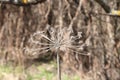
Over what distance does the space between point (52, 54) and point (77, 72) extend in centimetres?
35

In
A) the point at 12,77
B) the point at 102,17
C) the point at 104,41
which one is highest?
the point at 102,17

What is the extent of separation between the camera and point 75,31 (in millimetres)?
3770

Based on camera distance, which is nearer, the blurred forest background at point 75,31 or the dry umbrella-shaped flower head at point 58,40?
the dry umbrella-shaped flower head at point 58,40

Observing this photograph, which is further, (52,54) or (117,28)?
(52,54)

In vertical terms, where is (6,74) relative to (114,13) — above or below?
below

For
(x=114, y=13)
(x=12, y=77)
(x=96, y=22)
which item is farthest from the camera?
(x=12, y=77)

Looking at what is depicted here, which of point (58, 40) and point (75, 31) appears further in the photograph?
point (75, 31)

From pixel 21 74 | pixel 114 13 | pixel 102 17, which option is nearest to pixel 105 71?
pixel 102 17

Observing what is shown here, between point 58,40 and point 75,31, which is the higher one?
point 58,40

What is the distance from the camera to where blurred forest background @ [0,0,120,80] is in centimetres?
369

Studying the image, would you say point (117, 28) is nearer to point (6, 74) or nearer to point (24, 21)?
point (24, 21)

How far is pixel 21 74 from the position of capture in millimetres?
3910

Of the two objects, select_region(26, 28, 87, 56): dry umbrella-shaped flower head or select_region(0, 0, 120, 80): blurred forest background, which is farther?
select_region(0, 0, 120, 80): blurred forest background

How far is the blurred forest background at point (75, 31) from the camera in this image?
369 cm
